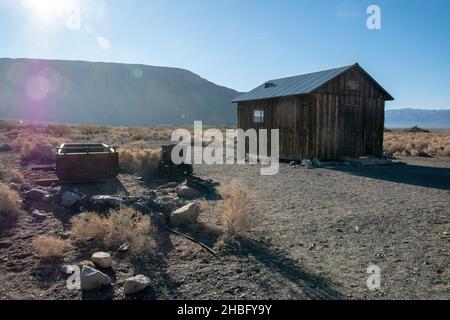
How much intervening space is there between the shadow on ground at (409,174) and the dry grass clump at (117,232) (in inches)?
325

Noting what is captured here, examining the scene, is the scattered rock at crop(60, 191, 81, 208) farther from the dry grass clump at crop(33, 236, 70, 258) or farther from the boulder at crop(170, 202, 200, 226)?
the boulder at crop(170, 202, 200, 226)

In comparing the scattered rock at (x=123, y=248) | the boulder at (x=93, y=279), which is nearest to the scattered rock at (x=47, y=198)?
the scattered rock at (x=123, y=248)

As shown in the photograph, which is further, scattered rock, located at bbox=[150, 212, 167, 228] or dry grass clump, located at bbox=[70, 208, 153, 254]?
scattered rock, located at bbox=[150, 212, 167, 228]

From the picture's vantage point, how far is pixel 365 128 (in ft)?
51.2

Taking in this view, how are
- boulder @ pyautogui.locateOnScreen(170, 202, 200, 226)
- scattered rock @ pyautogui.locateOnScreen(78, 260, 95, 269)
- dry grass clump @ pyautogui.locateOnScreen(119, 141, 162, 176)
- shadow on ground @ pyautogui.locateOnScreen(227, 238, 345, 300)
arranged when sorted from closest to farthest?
shadow on ground @ pyautogui.locateOnScreen(227, 238, 345, 300) → scattered rock @ pyautogui.locateOnScreen(78, 260, 95, 269) → boulder @ pyautogui.locateOnScreen(170, 202, 200, 226) → dry grass clump @ pyautogui.locateOnScreen(119, 141, 162, 176)

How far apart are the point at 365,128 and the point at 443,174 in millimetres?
4191

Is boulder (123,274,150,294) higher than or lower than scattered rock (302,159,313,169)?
lower

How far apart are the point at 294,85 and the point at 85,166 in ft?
33.2

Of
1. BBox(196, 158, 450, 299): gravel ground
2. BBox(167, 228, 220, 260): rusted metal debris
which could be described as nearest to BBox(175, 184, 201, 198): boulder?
BBox(196, 158, 450, 299): gravel ground

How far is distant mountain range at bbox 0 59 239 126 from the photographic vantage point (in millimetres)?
91125

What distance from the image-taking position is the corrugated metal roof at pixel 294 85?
14.4 m

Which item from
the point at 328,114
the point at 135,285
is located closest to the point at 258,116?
the point at 328,114

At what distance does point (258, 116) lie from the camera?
56.7 ft
